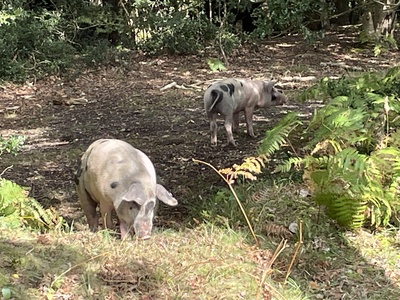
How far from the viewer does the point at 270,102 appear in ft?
30.8

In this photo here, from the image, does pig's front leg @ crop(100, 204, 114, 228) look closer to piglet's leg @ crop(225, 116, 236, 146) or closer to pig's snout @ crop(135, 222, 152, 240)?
pig's snout @ crop(135, 222, 152, 240)

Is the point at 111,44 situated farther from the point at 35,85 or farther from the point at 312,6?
the point at 312,6

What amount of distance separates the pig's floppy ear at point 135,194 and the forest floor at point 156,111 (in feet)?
4.24

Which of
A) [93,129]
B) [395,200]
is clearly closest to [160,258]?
[395,200]

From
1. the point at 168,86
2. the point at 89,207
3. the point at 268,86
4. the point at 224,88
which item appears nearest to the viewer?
the point at 89,207

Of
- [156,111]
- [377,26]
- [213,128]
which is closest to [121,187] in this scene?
[213,128]

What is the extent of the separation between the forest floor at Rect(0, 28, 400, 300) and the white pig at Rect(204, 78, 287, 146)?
0.90ft

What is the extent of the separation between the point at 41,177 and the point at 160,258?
12.7 feet

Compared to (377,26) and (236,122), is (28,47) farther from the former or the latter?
(377,26)

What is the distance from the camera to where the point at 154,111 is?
1041cm

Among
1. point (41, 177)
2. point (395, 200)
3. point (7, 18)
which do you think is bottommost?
point (41, 177)

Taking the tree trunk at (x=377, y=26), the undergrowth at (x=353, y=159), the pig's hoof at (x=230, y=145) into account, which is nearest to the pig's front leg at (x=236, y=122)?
the pig's hoof at (x=230, y=145)

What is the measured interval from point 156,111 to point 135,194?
19.5 ft

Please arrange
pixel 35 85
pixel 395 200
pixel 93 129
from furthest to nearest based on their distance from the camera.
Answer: pixel 35 85, pixel 93 129, pixel 395 200
